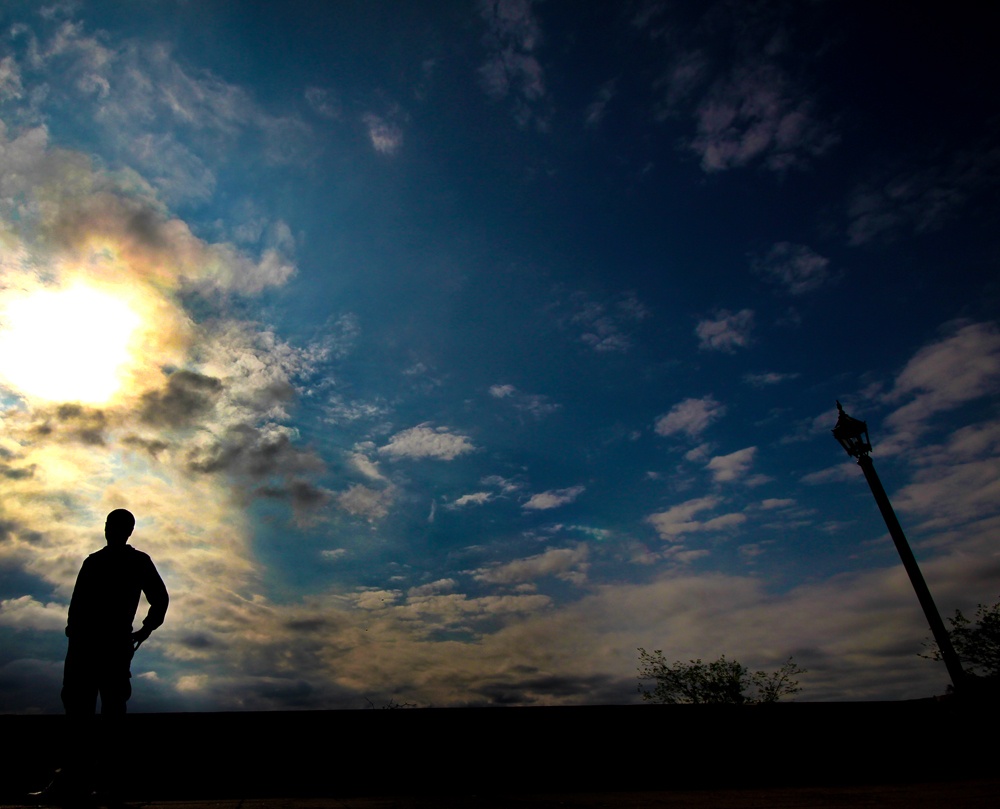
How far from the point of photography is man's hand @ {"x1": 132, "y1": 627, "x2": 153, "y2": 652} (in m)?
4.43

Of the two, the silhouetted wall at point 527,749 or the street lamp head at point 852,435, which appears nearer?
the silhouetted wall at point 527,749

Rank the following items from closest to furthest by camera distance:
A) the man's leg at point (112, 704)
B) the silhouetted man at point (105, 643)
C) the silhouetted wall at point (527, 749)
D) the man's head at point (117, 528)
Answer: the silhouetted man at point (105, 643) → the man's leg at point (112, 704) → the man's head at point (117, 528) → the silhouetted wall at point (527, 749)

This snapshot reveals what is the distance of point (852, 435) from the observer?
870 cm

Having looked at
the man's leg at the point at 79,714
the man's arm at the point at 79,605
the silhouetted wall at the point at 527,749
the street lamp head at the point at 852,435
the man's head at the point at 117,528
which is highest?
the street lamp head at the point at 852,435

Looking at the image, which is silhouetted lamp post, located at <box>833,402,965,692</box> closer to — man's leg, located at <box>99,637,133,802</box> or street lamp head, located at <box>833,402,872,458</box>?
street lamp head, located at <box>833,402,872,458</box>

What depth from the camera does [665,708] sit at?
21.9ft

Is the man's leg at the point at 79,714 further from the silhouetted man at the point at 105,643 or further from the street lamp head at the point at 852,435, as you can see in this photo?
the street lamp head at the point at 852,435

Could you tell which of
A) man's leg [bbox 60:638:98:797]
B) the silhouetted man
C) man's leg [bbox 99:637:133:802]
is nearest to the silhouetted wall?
man's leg [bbox 99:637:133:802]

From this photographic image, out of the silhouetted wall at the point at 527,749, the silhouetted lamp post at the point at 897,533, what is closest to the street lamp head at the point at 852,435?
the silhouetted lamp post at the point at 897,533

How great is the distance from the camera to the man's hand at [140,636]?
4430mm

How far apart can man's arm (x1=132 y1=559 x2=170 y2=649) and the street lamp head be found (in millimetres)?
10259

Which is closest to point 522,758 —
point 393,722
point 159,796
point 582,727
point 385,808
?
point 582,727

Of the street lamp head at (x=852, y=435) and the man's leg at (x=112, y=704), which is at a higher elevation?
Result: the street lamp head at (x=852, y=435)

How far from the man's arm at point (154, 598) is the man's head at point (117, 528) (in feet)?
1.08
